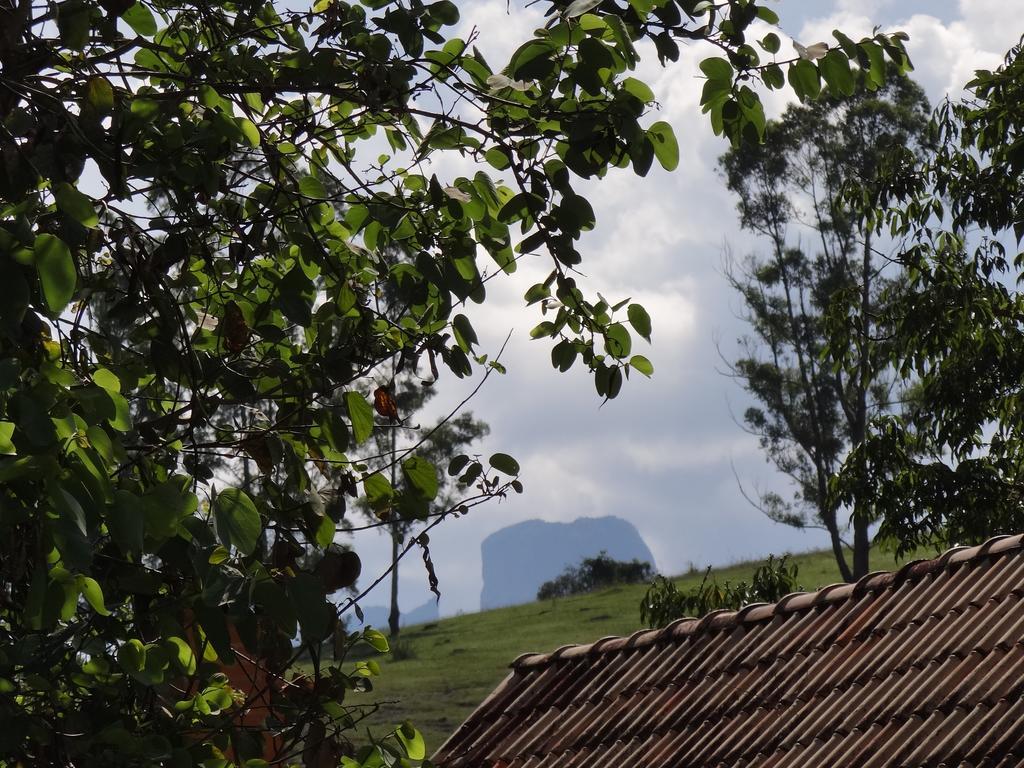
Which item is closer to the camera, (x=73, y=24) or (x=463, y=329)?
(x=73, y=24)

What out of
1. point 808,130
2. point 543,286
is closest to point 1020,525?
point 543,286

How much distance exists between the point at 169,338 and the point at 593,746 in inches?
173

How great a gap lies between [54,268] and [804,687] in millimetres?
5042

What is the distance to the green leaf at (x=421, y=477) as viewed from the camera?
3.43 meters

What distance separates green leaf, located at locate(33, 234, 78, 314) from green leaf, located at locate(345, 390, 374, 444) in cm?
127

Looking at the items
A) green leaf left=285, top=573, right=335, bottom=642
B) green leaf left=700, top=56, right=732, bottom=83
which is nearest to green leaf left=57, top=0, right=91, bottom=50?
green leaf left=285, top=573, right=335, bottom=642

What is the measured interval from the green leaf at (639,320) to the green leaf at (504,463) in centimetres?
57

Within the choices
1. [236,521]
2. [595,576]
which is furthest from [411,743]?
[595,576]

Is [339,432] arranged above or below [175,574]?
above

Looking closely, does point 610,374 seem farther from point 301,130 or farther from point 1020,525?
A: point 1020,525

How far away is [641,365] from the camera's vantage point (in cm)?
375

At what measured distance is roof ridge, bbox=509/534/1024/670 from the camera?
6672mm

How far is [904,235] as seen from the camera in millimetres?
12766

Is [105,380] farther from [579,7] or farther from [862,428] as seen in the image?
[862,428]
